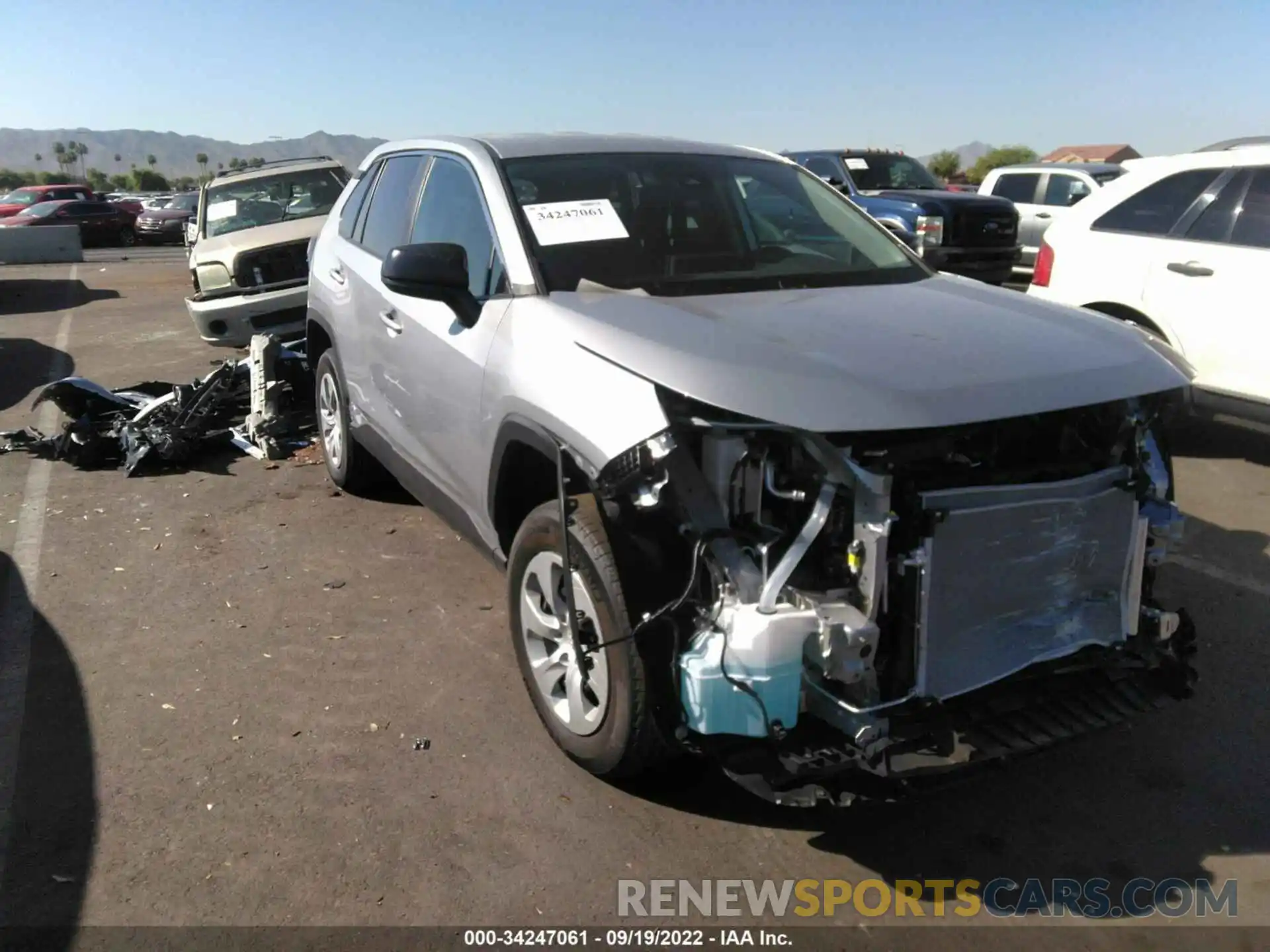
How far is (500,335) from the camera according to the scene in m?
3.40

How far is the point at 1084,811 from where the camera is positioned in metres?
3.07

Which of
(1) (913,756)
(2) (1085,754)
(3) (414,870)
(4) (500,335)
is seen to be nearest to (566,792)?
(3) (414,870)

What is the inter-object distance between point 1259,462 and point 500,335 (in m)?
5.44

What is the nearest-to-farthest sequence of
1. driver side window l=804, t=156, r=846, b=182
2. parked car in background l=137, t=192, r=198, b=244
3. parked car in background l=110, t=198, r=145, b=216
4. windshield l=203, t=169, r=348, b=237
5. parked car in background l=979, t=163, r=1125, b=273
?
windshield l=203, t=169, r=348, b=237
driver side window l=804, t=156, r=846, b=182
parked car in background l=979, t=163, r=1125, b=273
parked car in background l=137, t=192, r=198, b=244
parked car in background l=110, t=198, r=145, b=216

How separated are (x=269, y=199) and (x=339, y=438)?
19.3 ft

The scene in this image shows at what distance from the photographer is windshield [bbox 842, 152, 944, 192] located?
555 inches

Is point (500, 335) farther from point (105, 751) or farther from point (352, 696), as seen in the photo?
point (105, 751)

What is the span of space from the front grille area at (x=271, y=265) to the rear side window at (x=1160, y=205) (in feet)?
22.4

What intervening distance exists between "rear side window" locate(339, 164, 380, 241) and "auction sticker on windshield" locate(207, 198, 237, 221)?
5.50 metres

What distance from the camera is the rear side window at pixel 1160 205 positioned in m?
6.33

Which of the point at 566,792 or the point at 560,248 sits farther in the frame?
the point at 560,248

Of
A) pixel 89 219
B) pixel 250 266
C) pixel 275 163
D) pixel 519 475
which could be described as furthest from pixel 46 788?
pixel 89 219

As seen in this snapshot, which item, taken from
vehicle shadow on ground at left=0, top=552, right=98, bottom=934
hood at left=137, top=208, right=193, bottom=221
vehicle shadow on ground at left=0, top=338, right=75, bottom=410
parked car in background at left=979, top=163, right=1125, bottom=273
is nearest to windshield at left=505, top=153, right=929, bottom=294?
vehicle shadow on ground at left=0, top=552, right=98, bottom=934

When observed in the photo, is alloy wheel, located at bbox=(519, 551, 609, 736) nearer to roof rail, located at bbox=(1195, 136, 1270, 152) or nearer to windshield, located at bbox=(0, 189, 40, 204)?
roof rail, located at bbox=(1195, 136, 1270, 152)
